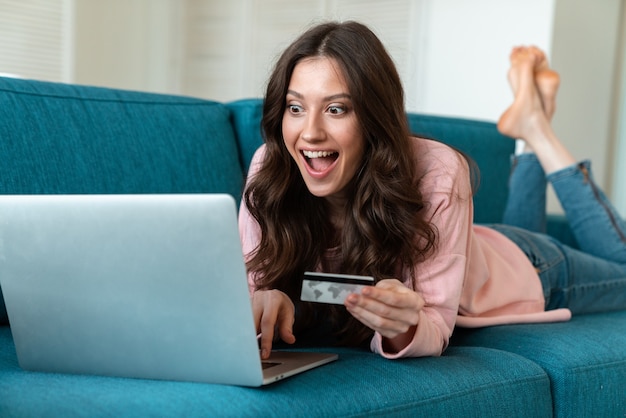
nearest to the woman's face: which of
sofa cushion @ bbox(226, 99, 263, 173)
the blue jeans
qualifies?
sofa cushion @ bbox(226, 99, 263, 173)

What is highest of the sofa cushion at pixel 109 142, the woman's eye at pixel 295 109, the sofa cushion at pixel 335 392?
the woman's eye at pixel 295 109

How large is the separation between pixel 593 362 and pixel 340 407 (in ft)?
2.15

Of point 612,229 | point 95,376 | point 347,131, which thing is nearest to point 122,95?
point 347,131

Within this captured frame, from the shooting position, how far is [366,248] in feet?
5.13

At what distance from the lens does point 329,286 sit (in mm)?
1230

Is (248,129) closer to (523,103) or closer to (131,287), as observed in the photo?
(523,103)

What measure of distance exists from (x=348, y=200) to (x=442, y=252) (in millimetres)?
220

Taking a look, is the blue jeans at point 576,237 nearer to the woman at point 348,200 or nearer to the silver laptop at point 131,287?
Result: the woman at point 348,200

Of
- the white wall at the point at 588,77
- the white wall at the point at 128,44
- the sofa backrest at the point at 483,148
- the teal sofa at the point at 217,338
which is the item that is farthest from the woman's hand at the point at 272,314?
the white wall at the point at 128,44

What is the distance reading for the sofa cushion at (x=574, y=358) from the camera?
155 cm

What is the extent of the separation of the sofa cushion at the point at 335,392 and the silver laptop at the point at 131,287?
1.2 inches

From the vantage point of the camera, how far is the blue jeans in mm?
2219

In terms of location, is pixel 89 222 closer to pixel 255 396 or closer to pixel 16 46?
pixel 255 396

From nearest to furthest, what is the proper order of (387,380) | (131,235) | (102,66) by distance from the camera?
(131,235) → (387,380) → (102,66)
